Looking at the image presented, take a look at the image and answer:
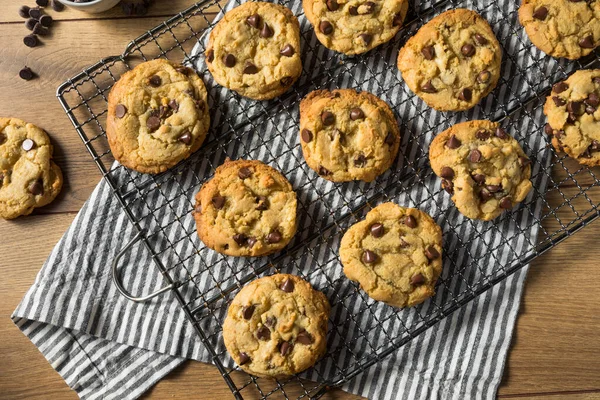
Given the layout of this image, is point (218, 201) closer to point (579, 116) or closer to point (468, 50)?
point (468, 50)

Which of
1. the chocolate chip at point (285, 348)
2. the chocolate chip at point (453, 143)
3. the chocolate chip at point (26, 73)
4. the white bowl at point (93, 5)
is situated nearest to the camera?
the chocolate chip at point (285, 348)

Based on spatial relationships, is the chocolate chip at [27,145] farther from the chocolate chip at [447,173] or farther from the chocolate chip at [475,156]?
the chocolate chip at [475,156]

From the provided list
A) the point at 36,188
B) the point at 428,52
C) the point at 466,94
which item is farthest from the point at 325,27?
the point at 36,188

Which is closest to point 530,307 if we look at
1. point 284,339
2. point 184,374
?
point 284,339

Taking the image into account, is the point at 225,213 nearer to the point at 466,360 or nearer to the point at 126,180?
the point at 126,180

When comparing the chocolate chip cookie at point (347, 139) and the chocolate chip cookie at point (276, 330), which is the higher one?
the chocolate chip cookie at point (347, 139)

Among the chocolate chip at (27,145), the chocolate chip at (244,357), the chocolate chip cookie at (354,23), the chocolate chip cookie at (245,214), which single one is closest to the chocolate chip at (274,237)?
the chocolate chip cookie at (245,214)

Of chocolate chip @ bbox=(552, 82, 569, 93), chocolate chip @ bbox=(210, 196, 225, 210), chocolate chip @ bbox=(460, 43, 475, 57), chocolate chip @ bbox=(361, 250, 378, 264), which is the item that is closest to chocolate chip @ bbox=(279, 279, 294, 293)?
chocolate chip @ bbox=(361, 250, 378, 264)
